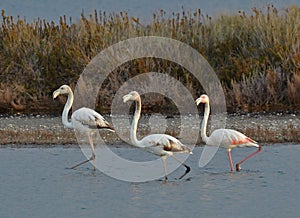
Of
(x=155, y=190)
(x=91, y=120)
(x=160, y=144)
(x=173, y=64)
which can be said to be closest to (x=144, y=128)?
(x=91, y=120)

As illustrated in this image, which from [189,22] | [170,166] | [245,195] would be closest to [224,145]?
[170,166]

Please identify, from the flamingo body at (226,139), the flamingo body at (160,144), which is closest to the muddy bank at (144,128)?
the flamingo body at (226,139)

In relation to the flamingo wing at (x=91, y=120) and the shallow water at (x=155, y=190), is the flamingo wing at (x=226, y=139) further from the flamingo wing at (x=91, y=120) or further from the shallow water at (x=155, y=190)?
the flamingo wing at (x=91, y=120)

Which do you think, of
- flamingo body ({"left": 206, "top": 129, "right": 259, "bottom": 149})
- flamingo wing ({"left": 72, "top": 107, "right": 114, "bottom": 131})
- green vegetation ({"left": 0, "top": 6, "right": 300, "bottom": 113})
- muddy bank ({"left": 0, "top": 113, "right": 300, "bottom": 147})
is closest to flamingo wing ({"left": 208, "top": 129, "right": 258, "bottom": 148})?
flamingo body ({"left": 206, "top": 129, "right": 259, "bottom": 149})

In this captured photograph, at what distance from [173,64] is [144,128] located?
376cm

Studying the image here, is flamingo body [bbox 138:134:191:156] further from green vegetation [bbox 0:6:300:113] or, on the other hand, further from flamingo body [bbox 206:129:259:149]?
green vegetation [bbox 0:6:300:113]

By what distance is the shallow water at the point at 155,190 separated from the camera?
10.4 m

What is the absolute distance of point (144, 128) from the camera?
16641 millimetres

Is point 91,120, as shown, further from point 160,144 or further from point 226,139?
point 226,139

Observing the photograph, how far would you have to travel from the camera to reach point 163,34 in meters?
20.4

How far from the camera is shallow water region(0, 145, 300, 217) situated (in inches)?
411

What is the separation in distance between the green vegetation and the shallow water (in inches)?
205

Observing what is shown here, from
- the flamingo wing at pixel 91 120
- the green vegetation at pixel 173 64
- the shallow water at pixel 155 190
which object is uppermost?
the green vegetation at pixel 173 64

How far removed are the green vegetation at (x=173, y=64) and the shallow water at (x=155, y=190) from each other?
5218mm
